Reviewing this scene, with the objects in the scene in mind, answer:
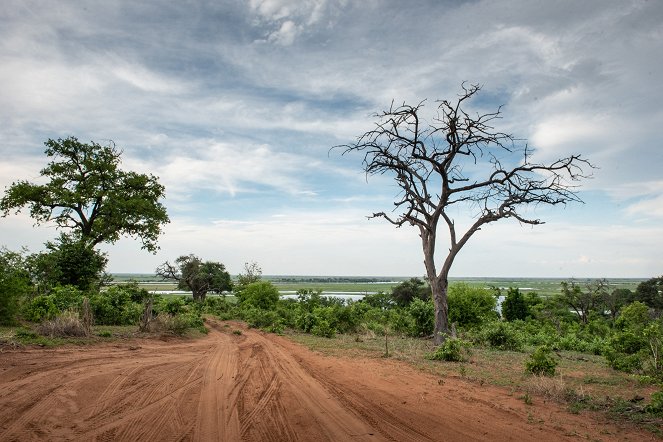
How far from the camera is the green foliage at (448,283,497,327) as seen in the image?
918 inches

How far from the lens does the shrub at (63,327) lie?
508 inches

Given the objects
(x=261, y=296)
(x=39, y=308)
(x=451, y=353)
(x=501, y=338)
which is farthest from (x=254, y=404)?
(x=261, y=296)

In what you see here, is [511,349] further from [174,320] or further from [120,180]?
[120,180]

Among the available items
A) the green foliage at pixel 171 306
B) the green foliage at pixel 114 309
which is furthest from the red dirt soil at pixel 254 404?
the green foliage at pixel 171 306

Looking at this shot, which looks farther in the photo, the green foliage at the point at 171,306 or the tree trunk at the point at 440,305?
the green foliage at the point at 171,306

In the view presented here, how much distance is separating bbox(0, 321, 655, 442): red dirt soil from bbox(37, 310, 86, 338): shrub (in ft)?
7.54

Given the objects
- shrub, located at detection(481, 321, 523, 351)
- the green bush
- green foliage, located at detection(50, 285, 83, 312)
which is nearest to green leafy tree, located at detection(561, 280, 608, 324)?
shrub, located at detection(481, 321, 523, 351)

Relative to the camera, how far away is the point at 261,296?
31359mm

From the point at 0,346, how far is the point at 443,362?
11.7 m

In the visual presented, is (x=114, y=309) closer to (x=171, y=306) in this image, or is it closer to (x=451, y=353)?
(x=171, y=306)

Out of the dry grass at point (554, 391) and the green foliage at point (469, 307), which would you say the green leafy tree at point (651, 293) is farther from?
the dry grass at point (554, 391)

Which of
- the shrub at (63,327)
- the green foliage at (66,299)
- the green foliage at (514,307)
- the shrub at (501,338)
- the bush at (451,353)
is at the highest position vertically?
the green foliage at (66,299)

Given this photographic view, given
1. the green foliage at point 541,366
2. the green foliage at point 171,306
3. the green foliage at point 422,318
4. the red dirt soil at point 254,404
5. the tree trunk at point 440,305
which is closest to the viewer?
the red dirt soil at point 254,404

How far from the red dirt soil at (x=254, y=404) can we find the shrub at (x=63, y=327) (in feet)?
7.54
